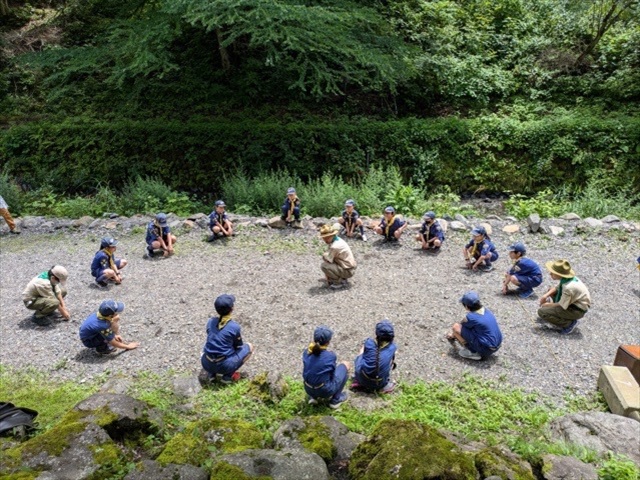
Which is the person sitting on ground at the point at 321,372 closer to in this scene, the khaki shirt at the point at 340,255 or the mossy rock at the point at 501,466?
the mossy rock at the point at 501,466

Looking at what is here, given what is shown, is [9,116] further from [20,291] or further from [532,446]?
[532,446]

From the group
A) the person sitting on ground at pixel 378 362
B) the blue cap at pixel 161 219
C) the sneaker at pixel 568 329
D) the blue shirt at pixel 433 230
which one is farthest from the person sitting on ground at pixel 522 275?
the blue cap at pixel 161 219

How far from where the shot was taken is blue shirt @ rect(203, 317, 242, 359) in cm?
600

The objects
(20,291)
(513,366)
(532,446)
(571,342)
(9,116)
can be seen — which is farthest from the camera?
(9,116)

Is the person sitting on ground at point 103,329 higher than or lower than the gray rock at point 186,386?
higher

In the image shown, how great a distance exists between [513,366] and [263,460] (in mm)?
3748

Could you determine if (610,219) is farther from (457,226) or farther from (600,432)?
(600,432)

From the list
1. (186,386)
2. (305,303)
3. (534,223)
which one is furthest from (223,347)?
(534,223)

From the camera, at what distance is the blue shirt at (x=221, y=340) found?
6.00 meters

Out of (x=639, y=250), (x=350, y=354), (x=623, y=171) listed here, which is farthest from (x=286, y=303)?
(x=623, y=171)

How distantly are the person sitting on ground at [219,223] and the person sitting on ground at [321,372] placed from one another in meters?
5.34

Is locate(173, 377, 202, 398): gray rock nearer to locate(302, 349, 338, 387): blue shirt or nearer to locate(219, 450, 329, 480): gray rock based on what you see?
locate(302, 349, 338, 387): blue shirt

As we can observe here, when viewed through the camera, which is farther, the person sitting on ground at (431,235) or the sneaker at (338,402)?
the person sitting on ground at (431,235)

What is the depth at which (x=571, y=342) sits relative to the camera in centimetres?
693
